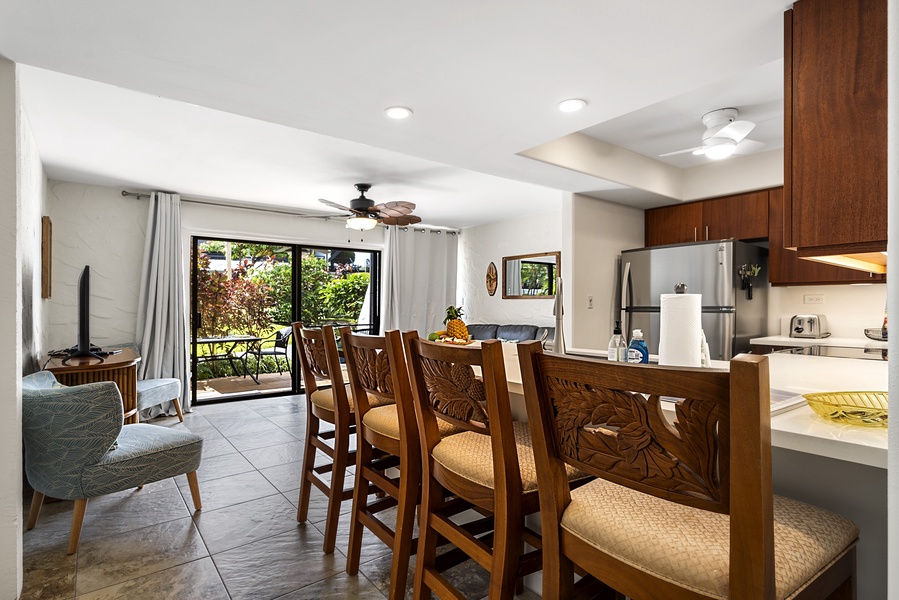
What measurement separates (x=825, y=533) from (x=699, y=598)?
35cm

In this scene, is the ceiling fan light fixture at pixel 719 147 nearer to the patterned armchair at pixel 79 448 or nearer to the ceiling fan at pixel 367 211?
the ceiling fan at pixel 367 211

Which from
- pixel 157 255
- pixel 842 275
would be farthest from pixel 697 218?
pixel 157 255

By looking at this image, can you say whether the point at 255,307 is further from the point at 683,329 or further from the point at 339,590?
the point at 683,329

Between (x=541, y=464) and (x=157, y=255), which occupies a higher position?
(x=157, y=255)

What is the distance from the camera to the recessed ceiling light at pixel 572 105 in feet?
7.36

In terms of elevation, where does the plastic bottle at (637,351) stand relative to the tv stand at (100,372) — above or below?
above

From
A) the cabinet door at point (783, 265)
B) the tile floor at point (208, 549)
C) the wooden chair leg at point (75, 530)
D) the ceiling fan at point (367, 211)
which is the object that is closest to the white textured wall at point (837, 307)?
the cabinet door at point (783, 265)

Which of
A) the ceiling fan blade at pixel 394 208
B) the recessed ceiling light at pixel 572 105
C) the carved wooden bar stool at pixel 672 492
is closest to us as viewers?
the carved wooden bar stool at pixel 672 492

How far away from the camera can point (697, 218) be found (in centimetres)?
405

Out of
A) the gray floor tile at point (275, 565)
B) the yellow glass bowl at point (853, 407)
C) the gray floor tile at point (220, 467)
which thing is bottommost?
the gray floor tile at point (220, 467)

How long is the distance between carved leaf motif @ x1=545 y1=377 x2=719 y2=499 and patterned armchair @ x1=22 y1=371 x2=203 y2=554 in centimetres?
213

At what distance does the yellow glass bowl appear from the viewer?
103 centimetres

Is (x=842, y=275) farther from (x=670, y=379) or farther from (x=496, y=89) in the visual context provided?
(x=670, y=379)

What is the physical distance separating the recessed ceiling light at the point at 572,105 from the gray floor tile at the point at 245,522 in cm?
249
